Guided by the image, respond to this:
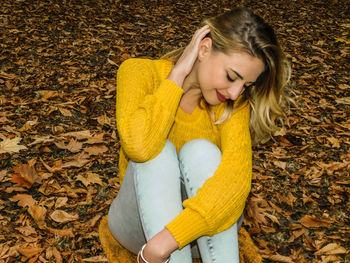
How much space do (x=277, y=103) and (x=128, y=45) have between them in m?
3.95

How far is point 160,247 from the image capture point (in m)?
1.91

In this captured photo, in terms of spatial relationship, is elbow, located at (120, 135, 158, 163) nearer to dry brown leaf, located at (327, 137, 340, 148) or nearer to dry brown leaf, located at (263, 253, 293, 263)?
dry brown leaf, located at (263, 253, 293, 263)

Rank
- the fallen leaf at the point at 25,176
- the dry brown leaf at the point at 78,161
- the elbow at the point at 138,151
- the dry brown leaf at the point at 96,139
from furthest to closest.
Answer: the dry brown leaf at the point at 96,139
the dry brown leaf at the point at 78,161
the fallen leaf at the point at 25,176
the elbow at the point at 138,151

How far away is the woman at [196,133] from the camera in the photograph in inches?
80.2

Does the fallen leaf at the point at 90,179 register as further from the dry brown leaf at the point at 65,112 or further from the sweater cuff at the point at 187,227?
the sweater cuff at the point at 187,227

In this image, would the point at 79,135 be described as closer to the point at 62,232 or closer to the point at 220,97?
the point at 62,232

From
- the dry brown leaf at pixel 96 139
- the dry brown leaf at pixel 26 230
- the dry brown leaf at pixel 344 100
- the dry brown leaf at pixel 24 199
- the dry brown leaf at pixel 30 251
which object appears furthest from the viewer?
the dry brown leaf at pixel 344 100

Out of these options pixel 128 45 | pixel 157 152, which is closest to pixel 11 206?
pixel 157 152

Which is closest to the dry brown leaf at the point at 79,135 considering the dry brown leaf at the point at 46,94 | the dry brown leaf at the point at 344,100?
the dry brown leaf at the point at 46,94

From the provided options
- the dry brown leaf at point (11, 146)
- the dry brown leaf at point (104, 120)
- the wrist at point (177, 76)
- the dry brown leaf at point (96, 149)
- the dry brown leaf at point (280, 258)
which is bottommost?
the dry brown leaf at point (280, 258)

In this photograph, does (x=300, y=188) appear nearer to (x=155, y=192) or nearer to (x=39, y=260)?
(x=155, y=192)

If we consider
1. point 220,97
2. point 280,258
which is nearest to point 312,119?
point 280,258

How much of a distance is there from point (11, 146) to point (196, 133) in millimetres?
2037

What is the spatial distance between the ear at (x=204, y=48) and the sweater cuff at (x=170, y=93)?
30 centimetres
